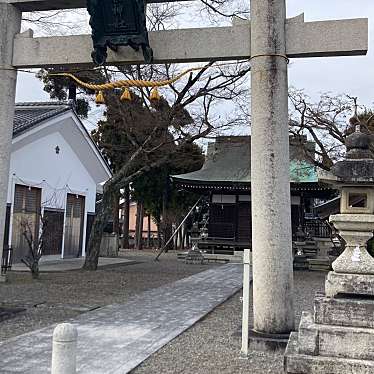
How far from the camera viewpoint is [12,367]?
531 centimetres

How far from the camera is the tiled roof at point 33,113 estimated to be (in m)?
16.6

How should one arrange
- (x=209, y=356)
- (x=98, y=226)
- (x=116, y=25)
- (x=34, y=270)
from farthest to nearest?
(x=98, y=226) → (x=34, y=270) → (x=116, y=25) → (x=209, y=356)

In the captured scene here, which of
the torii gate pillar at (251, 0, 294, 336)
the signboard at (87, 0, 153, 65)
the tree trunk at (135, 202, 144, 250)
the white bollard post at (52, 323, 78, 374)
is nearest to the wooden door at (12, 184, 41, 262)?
the signboard at (87, 0, 153, 65)

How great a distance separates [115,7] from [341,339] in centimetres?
612

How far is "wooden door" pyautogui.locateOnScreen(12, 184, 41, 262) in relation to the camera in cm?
1759

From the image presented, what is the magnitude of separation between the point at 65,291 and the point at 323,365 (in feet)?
26.6

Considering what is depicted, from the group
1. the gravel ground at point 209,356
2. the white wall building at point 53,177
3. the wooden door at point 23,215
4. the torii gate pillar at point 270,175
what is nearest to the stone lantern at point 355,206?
the torii gate pillar at point 270,175

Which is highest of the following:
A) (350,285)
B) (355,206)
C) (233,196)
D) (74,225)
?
(233,196)

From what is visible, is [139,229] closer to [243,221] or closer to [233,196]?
[233,196]

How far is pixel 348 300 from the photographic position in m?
5.22

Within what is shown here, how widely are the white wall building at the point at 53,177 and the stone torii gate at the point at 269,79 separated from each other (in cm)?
996

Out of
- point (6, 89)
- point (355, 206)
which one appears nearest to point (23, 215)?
point (6, 89)

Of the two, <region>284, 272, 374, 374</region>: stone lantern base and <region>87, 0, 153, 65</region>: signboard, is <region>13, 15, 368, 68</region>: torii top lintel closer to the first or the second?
<region>87, 0, 153, 65</region>: signboard

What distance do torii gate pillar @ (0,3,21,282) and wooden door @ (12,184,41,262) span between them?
9.26 m
